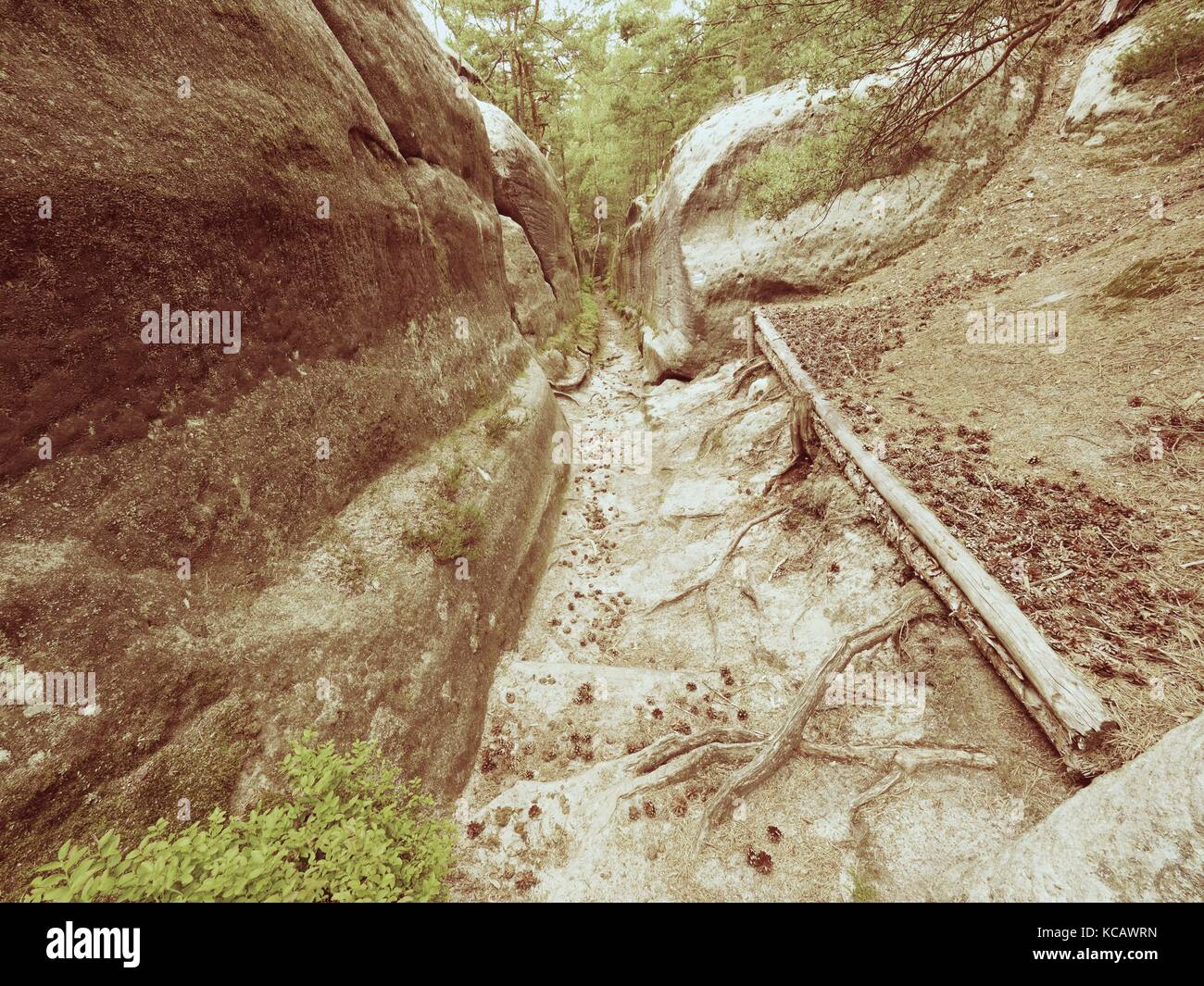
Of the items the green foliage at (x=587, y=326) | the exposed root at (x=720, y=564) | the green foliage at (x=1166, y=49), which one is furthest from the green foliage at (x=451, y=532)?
the green foliage at (x=1166, y=49)

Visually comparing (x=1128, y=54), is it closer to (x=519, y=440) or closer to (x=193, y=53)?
(x=519, y=440)

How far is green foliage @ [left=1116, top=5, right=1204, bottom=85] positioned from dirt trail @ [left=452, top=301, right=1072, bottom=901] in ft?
39.4

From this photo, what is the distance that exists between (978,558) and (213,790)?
Result: 25.0 feet

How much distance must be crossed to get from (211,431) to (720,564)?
6872 millimetres

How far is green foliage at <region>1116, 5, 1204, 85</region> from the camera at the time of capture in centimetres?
973

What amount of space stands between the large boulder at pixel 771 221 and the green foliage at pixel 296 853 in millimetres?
14046

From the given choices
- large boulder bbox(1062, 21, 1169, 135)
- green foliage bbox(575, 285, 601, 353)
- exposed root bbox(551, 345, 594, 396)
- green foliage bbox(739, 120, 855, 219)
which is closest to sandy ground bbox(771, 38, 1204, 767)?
large boulder bbox(1062, 21, 1169, 135)

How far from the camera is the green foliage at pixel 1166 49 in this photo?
973 centimetres

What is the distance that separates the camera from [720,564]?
25.1 ft

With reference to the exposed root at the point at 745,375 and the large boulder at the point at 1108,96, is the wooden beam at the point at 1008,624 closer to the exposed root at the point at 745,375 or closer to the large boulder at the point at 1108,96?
the exposed root at the point at 745,375

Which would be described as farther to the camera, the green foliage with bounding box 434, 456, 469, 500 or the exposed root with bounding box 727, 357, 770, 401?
the exposed root with bounding box 727, 357, 770, 401

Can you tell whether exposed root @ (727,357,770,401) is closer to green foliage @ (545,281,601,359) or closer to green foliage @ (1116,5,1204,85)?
green foliage @ (545,281,601,359)

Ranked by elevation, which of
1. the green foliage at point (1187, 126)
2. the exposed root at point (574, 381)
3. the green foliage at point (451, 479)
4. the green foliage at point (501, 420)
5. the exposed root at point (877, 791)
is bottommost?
the exposed root at point (877, 791)
